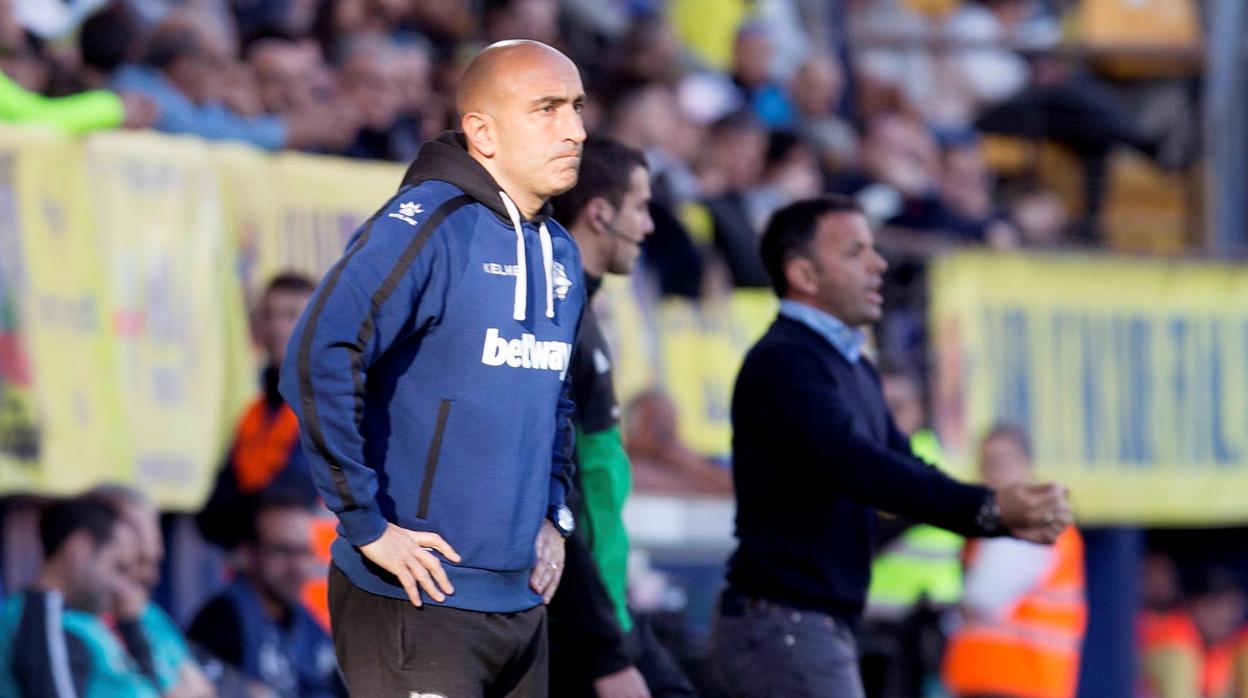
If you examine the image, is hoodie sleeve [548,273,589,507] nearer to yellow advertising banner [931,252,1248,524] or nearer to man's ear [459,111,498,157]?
man's ear [459,111,498,157]

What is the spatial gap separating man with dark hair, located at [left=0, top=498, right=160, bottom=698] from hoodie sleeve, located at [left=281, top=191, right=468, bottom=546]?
3520 mm

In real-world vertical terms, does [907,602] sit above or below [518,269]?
below

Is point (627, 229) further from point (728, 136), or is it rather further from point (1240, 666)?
point (1240, 666)

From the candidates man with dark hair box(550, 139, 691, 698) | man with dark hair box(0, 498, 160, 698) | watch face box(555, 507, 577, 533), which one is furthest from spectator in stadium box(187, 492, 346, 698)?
watch face box(555, 507, 577, 533)

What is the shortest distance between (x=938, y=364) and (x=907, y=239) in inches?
28.7

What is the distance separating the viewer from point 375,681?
468 centimetres

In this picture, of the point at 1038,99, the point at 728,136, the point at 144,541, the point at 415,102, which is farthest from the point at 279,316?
the point at 1038,99

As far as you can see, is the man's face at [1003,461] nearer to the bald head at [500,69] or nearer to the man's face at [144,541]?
the man's face at [144,541]

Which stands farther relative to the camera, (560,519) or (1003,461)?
(1003,461)

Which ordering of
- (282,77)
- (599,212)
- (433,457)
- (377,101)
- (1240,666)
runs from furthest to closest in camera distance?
(1240,666) → (377,101) → (282,77) → (599,212) → (433,457)

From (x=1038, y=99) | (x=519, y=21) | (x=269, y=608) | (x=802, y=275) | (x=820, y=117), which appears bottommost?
(x=269, y=608)

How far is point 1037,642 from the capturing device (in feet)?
31.8

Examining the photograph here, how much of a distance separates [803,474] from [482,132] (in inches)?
71.1

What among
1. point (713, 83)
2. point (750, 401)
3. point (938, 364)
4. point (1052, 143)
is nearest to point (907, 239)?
point (938, 364)
